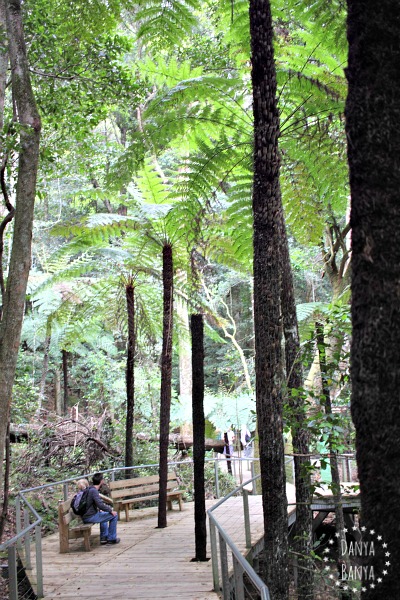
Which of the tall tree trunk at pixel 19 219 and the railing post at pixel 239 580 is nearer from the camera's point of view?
the railing post at pixel 239 580

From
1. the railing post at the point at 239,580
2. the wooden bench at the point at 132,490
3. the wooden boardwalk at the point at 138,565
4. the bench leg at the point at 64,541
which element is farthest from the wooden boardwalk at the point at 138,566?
the railing post at the point at 239,580

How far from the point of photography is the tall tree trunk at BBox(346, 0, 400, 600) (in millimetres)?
2404

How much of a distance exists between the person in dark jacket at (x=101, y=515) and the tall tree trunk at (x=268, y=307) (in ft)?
17.9

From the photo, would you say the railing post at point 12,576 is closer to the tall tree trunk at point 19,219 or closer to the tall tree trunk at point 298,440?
the tall tree trunk at point 19,219

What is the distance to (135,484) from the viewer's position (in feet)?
41.4

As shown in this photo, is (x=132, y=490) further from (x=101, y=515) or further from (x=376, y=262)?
(x=376, y=262)

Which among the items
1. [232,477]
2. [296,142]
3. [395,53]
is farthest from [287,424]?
Result: [232,477]

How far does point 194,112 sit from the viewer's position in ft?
21.4

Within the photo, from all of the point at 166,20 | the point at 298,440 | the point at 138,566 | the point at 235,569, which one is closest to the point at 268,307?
the point at 235,569

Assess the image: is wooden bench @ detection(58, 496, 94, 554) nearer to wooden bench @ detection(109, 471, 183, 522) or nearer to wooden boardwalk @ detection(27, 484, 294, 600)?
wooden boardwalk @ detection(27, 484, 294, 600)

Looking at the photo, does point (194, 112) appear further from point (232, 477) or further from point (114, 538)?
point (232, 477)

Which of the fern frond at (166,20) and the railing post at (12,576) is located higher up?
the fern frond at (166,20)

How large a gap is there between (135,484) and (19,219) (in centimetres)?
788

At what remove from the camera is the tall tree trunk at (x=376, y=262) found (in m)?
2.40
